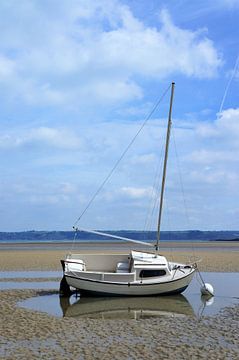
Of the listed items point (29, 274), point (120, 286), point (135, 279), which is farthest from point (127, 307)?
point (29, 274)

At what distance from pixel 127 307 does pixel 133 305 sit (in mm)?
639

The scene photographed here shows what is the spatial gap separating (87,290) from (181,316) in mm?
6421

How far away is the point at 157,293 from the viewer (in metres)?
26.3

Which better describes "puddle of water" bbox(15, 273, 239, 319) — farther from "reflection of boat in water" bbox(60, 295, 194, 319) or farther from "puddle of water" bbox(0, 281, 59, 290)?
"puddle of water" bbox(0, 281, 59, 290)

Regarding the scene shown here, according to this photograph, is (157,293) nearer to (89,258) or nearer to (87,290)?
(87,290)

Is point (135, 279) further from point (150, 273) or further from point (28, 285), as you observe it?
point (28, 285)

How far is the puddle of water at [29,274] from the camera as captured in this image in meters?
37.1

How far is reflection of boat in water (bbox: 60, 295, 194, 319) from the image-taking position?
2156 cm

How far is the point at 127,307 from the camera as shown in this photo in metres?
23.4

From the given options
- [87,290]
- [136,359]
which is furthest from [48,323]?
[87,290]

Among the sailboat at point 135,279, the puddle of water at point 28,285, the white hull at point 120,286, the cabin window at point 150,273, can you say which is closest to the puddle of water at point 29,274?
the puddle of water at point 28,285

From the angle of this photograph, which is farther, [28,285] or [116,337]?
[28,285]

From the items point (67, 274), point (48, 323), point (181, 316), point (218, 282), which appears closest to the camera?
point (48, 323)

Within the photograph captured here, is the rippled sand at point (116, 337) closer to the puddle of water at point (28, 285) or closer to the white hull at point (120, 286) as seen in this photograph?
the white hull at point (120, 286)
